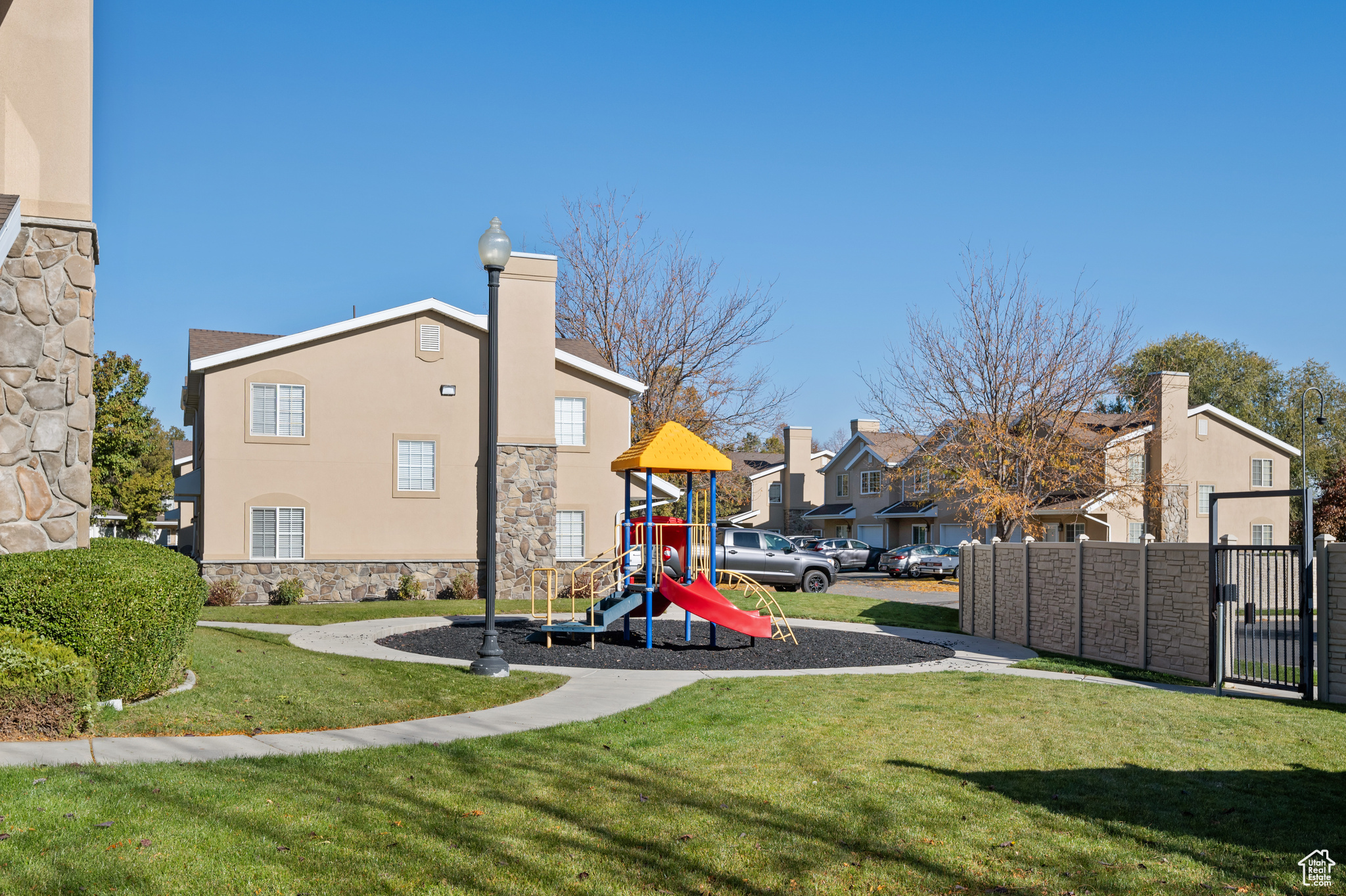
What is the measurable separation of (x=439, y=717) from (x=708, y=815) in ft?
12.5

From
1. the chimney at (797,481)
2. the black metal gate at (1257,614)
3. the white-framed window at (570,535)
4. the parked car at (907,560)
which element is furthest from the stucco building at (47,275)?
the chimney at (797,481)

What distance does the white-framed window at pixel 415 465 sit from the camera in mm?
24375

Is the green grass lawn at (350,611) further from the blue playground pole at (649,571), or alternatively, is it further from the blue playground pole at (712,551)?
the blue playground pole at (712,551)

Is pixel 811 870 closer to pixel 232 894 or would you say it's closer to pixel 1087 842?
pixel 1087 842

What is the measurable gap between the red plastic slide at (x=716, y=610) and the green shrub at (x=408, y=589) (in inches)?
432

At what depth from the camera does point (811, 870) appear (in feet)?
16.6

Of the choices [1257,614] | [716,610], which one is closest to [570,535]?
[716,610]

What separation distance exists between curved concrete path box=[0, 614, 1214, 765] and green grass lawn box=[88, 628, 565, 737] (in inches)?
10.1

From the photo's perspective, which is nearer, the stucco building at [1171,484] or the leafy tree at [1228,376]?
the stucco building at [1171,484]

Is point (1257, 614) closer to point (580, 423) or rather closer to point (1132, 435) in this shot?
point (580, 423)

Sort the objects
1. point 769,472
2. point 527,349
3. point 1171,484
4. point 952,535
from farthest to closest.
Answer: point 769,472 → point 952,535 → point 1171,484 → point 527,349

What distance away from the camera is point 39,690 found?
729 cm

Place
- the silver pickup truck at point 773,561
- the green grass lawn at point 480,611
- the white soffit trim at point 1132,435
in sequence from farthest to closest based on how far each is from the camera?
the white soffit trim at point 1132,435 → the silver pickup truck at point 773,561 → the green grass lawn at point 480,611

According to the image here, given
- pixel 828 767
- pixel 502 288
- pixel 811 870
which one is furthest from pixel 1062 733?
pixel 502 288
